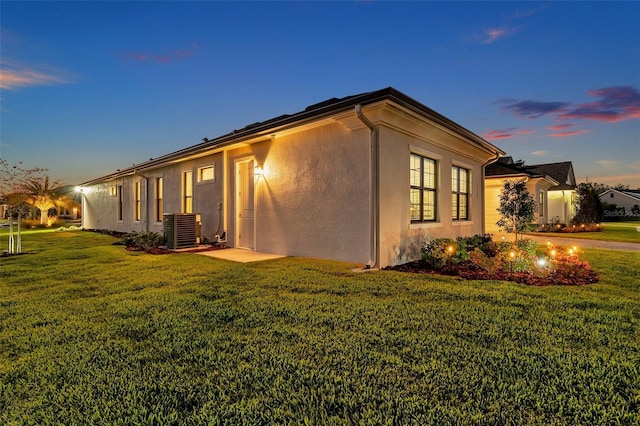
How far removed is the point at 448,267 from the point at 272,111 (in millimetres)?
11235

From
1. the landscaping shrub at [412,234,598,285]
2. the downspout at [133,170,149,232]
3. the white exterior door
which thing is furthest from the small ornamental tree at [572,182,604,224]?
the downspout at [133,170,149,232]

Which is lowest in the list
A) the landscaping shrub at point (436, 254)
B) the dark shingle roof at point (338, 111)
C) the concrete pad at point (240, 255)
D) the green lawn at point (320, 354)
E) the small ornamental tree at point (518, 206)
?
the green lawn at point (320, 354)

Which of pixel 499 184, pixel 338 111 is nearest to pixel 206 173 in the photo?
pixel 338 111

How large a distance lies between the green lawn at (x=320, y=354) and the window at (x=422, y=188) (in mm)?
3037

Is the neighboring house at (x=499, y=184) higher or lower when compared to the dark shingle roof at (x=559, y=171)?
lower

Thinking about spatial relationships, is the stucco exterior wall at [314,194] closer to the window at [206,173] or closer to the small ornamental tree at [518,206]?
the window at [206,173]

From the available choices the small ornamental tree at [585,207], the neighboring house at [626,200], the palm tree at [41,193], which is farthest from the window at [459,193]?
the neighboring house at [626,200]

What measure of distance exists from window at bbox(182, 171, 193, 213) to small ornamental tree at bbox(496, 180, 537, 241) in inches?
400

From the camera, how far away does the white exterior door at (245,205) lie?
869cm

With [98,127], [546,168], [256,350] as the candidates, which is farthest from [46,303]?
[546,168]

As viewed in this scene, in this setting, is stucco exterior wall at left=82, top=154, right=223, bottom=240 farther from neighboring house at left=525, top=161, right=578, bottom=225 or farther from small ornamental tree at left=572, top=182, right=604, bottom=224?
small ornamental tree at left=572, top=182, right=604, bottom=224

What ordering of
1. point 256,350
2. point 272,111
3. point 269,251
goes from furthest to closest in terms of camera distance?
1. point 272,111
2. point 269,251
3. point 256,350

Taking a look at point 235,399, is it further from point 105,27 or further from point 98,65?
point 98,65

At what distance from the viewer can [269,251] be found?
7977 millimetres
